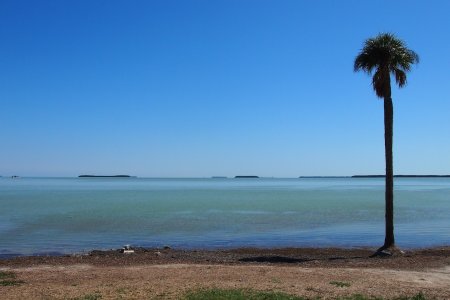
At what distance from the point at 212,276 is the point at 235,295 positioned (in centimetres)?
339

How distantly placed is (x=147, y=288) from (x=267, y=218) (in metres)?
32.9

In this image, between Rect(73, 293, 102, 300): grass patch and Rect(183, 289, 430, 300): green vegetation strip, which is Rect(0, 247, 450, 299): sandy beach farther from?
Rect(183, 289, 430, 300): green vegetation strip

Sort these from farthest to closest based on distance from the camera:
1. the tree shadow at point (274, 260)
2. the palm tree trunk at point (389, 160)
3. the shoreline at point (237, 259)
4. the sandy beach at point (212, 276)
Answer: the palm tree trunk at point (389, 160) → the tree shadow at point (274, 260) → the shoreline at point (237, 259) → the sandy beach at point (212, 276)

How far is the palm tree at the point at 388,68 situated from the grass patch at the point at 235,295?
469 inches

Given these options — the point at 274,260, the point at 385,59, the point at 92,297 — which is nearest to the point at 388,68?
the point at 385,59

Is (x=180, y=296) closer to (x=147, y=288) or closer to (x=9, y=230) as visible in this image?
(x=147, y=288)

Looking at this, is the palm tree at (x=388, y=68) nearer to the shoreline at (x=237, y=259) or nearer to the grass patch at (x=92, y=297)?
the shoreline at (x=237, y=259)

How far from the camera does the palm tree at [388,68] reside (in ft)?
75.2

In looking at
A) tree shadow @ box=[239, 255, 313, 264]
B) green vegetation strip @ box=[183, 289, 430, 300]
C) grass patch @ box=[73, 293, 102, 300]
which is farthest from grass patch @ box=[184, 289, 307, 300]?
tree shadow @ box=[239, 255, 313, 264]

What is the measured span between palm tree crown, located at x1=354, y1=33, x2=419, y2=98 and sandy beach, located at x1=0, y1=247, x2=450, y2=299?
758 cm

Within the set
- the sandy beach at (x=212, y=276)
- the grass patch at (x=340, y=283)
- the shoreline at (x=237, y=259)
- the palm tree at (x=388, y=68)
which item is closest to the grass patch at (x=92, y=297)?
the sandy beach at (x=212, y=276)

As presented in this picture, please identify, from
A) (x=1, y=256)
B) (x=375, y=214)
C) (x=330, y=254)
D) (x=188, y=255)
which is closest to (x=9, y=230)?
(x=1, y=256)

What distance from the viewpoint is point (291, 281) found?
567 inches

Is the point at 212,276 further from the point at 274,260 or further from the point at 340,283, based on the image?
the point at 274,260
